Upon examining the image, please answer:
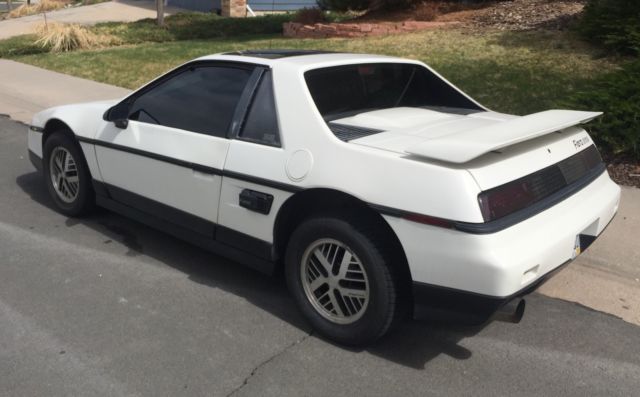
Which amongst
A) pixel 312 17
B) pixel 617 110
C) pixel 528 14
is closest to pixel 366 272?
pixel 617 110

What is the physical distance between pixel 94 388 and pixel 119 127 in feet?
6.68

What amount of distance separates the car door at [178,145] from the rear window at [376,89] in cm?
50

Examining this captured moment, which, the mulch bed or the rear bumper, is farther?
the mulch bed

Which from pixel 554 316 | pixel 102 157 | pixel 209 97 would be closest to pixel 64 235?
pixel 102 157

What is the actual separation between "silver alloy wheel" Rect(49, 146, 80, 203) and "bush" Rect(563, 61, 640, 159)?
500 centimetres

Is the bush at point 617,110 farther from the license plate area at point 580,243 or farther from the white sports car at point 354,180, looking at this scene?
the license plate area at point 580,243

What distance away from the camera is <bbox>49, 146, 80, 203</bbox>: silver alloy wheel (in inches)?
A: 198

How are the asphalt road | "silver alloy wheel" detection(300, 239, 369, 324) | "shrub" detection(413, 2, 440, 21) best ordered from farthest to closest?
"shrub" detection(413, 2, 440, 21)
"silver alloy wheel" detection(300, 239, 369, 324)
the asphalt road

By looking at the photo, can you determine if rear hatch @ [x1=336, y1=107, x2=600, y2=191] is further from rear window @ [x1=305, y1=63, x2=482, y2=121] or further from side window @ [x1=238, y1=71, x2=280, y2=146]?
side window @ [x1=238, y1=71, x2=280, y2=146]

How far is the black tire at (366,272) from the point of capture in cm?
309

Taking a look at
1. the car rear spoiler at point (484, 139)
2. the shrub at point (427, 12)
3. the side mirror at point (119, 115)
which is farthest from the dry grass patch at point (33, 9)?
the car rear spoiler at point (484, 139)

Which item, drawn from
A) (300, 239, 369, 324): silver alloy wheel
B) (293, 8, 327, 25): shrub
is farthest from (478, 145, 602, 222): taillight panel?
(293, 8, 327, 25): shrub

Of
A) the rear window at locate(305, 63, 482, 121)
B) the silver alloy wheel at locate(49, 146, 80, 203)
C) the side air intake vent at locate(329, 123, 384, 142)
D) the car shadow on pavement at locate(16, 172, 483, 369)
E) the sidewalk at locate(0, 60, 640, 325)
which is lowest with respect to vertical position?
the car shadow on pavement at locate(16, 172, 483, 369)

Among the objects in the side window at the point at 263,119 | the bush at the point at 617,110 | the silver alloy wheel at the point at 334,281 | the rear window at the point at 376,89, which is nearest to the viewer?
the silver alloy wheel at the point at 334,281
